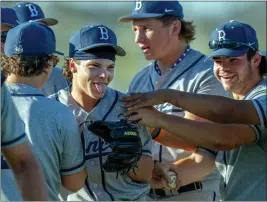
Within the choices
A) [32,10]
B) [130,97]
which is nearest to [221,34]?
[130,97]

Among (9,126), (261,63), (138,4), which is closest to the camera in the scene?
(9,126)

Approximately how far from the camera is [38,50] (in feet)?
13.8

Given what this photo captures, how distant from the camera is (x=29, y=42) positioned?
4215mm

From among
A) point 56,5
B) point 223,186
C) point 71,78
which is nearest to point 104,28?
point 71,78

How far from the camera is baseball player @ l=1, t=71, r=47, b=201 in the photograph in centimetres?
322

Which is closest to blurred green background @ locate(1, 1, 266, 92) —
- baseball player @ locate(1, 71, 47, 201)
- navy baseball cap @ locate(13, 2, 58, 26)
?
navy baseball cap @ locate(13, 2, 58, 26)

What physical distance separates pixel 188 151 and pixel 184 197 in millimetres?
338

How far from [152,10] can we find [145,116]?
4.03 feet

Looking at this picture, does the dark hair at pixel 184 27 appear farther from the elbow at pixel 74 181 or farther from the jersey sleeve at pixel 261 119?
the elbow at pixel 74 181

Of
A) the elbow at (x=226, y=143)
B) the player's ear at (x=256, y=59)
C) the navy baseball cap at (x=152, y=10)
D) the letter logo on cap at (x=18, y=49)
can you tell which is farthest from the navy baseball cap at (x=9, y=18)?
the elbow at (x=226, y=143)

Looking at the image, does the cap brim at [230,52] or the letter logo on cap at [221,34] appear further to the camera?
the letter logo on cap at [221,34]

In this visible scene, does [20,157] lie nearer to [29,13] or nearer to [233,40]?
[233,40]

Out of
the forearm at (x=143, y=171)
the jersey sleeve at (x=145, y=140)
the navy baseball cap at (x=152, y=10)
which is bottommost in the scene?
the forearm at (x=143, y=171)

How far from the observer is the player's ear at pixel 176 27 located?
5480mm
